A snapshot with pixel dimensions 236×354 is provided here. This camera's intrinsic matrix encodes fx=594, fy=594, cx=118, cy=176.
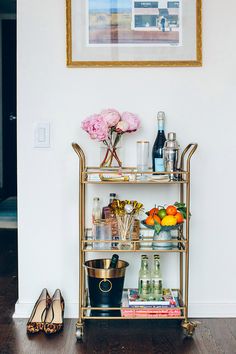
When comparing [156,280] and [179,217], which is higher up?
[179,217]

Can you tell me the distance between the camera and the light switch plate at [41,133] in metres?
3.00

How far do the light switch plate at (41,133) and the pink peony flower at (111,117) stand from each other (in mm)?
349

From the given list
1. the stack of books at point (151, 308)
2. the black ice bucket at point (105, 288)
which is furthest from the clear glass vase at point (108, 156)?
the stack of books at point (151, 308)

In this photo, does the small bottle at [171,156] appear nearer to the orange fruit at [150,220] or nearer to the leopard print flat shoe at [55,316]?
the orange fruit at [150,220]

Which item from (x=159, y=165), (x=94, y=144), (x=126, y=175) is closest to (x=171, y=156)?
(x=159, y=165)

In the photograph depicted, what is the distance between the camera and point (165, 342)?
268 cm

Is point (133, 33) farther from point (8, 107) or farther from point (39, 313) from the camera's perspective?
point (8, 107)

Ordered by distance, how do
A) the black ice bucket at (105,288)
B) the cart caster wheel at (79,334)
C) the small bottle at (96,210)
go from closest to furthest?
A: the cart caster wheel at (79,334) → the black ice bucket at (105,288) → the small bottle at (96,210)

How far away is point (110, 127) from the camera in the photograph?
9.25 feet

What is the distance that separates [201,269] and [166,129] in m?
0.74

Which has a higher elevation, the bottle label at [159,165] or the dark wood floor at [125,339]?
the bottle label at [159,165]

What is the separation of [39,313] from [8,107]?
16.0 ft

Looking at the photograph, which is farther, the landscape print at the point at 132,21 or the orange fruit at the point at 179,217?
the landscape print at the point at 132,21

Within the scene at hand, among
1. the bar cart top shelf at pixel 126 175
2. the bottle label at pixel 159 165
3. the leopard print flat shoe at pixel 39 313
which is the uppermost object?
the bottle label at pixel 159 165
